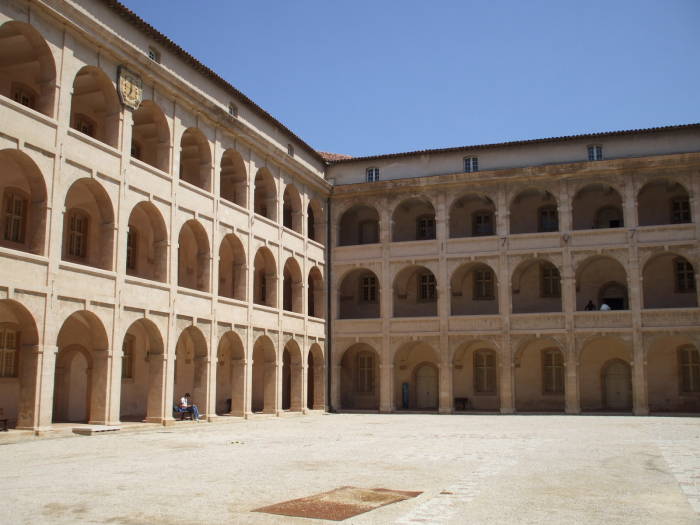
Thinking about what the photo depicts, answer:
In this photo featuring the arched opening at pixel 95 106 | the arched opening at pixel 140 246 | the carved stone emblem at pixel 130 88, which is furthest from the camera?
the arched opening at pixel 140 246

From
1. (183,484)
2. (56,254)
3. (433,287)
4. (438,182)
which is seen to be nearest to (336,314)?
(433,287)

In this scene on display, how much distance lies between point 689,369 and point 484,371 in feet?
30.2

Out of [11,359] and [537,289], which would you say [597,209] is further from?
[11,359]

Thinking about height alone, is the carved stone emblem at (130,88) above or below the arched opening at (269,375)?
above

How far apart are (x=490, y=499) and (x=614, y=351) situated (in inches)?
1106

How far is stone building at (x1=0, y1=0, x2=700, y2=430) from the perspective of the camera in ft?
70.5

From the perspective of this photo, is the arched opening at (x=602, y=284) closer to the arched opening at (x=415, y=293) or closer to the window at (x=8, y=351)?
the arched opening at (x=415, y=293)

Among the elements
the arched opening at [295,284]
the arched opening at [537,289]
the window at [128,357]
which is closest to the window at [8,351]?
the window at [128,357]

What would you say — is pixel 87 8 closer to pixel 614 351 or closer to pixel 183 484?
pixel 183 484

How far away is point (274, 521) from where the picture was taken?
8.42m

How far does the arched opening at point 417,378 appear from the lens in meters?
38.9

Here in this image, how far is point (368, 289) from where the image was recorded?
39812 mm

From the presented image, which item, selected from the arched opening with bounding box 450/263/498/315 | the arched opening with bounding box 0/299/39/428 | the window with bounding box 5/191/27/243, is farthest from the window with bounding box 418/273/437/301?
the window with bounding box 5/191/27/243

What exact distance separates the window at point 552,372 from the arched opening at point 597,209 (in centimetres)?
612
